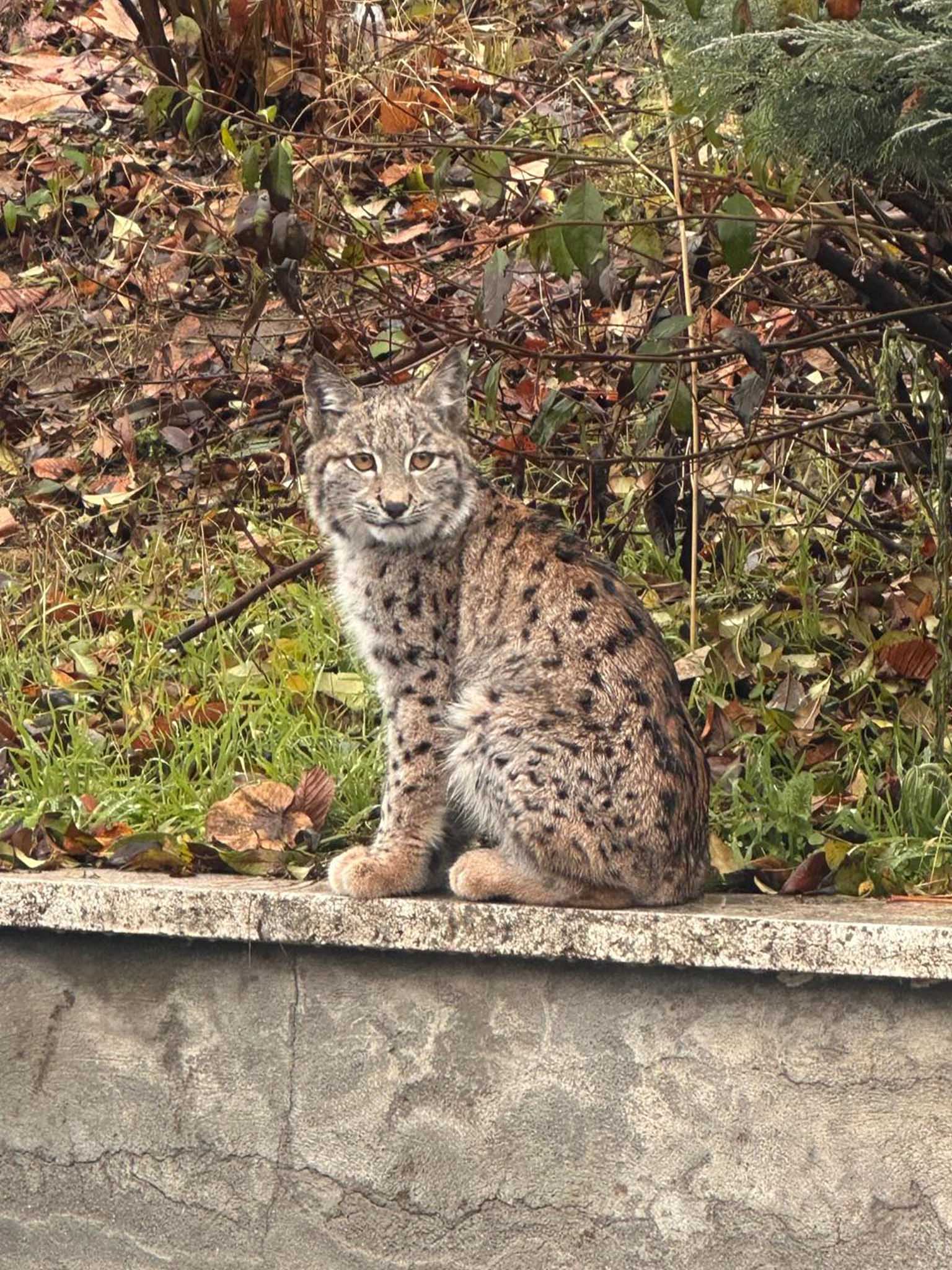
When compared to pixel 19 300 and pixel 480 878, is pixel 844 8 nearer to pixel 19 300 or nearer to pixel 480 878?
pixel 480 878

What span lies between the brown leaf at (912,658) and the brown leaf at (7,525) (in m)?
3.61

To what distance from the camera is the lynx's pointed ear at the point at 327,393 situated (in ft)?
14.9

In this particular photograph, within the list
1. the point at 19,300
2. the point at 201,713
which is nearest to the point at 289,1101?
the point at 201,713

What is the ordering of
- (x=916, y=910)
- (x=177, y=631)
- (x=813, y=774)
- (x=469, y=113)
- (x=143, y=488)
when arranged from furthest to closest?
1. (x=469, y=113)
2. (x=143, y=488)
3. (x=177, y=631)
4. (x=813, y=774)
5. (x=916, y=910)

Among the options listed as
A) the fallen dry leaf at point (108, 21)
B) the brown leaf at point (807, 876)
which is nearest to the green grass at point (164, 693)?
the brown leaf at point (807, 876)

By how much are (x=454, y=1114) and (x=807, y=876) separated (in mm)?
1002

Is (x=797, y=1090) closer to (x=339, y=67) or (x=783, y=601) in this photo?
(x=783, y=601)

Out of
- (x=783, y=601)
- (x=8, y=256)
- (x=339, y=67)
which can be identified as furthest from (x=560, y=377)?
(x=8, y=256)

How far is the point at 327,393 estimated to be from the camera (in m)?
4.54

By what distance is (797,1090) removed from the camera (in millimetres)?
3570

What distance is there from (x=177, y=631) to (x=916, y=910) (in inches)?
118

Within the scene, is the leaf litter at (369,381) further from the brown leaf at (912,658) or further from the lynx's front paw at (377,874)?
the lynx's front paw at (377,874)

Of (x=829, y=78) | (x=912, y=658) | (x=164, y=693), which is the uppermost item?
(x=829, y=78)

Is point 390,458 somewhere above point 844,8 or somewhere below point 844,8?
below
